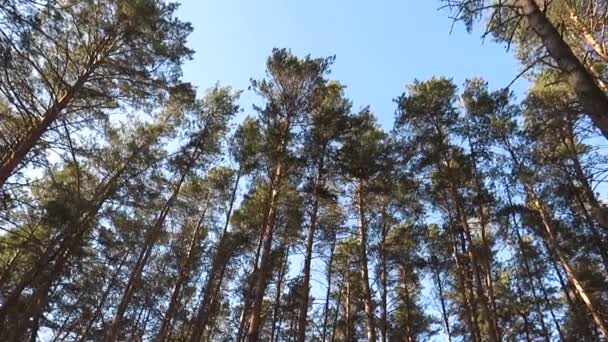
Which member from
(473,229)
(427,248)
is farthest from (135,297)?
(473,229)

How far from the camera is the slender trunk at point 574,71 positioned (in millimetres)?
3230

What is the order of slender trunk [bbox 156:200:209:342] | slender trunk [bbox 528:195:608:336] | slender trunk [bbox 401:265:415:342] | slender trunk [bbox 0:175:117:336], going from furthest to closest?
slender trunk [bbox 401:265:415:342] → slender trunk [bbox 156:200:209:342] → slender trunk [bbox 528:195:608:336] → slender trunk [bbox 0:175:117:336]

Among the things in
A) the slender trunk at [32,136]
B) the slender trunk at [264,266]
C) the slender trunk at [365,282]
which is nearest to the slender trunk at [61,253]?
the slender trunk at [32,136]

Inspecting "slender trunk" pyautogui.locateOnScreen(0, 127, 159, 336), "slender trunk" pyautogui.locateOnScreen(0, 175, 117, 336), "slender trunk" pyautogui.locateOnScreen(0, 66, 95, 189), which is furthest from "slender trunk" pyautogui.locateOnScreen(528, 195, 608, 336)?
"slender trunk" pyautogui.locateOnScreen(0, 175, 117, 336)

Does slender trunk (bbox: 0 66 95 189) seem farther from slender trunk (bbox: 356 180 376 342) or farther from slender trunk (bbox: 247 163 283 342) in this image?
slender trunk (bbox: 356 180 376 342)

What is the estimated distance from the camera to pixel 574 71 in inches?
140

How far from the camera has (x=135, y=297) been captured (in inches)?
597

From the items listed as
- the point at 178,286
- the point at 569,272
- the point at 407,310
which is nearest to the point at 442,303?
the point at 407,310

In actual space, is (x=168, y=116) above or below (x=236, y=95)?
below

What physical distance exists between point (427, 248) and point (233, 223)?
7.74m

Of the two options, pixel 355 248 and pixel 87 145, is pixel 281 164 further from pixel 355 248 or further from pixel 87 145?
pixel 87 145

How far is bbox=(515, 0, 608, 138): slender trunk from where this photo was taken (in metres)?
3.23

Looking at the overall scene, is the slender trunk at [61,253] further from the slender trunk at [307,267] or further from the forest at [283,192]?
the slender trunk at [307,267]

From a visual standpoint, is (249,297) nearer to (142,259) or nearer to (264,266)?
(264,266)
